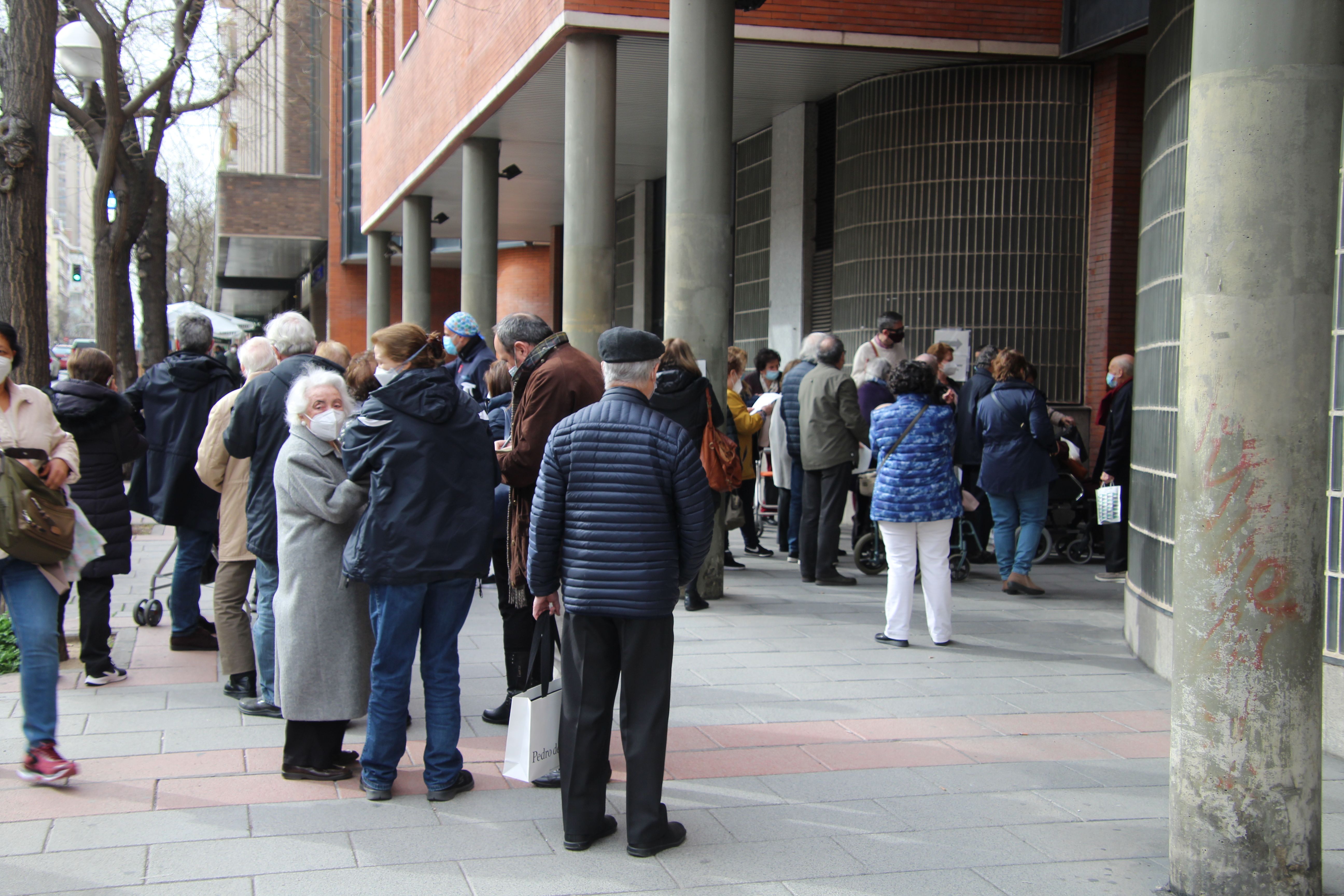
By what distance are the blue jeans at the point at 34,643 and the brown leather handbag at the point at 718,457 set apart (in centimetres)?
414

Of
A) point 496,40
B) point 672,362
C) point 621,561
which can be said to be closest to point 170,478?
point 672,362

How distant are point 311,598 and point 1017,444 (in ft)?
19.4

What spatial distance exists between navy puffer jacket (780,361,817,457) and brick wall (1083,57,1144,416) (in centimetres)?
382

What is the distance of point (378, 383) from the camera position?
552 cm

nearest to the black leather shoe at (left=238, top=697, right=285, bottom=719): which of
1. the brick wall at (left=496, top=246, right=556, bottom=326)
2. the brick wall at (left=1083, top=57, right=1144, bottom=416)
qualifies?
the brick wall at (left=1083, top=57, right=1144, bottom=416)

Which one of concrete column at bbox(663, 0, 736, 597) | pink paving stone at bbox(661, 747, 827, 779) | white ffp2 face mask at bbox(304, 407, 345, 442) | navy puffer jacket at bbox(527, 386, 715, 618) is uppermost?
concrete column at bbox(663, 0, 736, 597)

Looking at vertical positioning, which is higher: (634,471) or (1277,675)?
(634,471)

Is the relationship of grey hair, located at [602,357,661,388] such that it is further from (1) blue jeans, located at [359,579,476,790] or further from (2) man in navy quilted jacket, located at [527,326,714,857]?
(1) blue jeans, located at [359,579,476,790]

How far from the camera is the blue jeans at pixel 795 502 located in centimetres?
1034

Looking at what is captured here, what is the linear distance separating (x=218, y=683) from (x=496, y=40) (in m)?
9.99

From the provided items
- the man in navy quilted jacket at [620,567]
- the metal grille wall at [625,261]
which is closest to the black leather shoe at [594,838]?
the man in navy quilted jacket at [620,567]

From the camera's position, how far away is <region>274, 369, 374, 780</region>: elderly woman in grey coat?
15.4 feet

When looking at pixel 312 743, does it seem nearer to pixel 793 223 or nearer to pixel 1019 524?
pixel 1019 524

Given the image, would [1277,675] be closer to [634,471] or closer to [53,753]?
[634,471]
